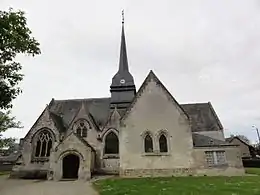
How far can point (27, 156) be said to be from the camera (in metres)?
30.0

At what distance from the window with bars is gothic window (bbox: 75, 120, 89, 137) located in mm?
14464

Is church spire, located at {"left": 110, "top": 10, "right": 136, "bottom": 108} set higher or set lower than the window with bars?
higher

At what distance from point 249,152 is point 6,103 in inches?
2142

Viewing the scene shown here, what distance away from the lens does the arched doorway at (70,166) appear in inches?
1045

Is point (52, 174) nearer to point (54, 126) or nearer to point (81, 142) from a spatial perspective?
point (81, 142)

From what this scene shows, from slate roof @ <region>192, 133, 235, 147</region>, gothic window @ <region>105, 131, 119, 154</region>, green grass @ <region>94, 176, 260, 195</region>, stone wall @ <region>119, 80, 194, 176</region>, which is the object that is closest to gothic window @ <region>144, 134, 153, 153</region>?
stone wall @ <region>119, 80, 194, 176</region>

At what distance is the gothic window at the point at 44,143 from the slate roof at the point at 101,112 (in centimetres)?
182

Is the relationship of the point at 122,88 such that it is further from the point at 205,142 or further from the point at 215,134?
the point at 205,142

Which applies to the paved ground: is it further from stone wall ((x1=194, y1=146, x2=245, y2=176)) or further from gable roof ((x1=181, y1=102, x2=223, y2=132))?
gable roof ((x1=181, y1=102, x2=223, y2=132))

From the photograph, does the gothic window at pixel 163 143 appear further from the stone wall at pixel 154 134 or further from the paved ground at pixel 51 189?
the paved ground at pixel 51 189

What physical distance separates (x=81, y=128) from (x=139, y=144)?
979cm

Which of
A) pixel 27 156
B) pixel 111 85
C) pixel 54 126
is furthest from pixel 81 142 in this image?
pixel 111 85

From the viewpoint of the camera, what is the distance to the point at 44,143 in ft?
101

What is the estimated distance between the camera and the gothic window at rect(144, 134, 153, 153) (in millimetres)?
24828
